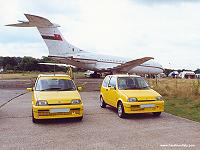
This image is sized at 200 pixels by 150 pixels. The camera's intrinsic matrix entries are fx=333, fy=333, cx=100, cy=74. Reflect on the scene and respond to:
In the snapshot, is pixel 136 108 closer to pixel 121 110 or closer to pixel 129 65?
pixel 121 110

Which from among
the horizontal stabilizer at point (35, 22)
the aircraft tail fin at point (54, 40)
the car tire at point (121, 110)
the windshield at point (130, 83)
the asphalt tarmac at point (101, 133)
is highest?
the horizontal stabilizer at point (35, 22)

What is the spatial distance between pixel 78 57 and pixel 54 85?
2928cm

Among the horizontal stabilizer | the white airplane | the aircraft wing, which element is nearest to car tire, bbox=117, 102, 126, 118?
the horizontal stabilizer

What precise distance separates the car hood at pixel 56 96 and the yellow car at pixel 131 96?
5.56 ft

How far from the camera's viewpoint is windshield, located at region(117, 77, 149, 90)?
12.8 m

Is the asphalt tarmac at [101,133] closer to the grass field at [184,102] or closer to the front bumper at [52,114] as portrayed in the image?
the front bumper at [52,114]

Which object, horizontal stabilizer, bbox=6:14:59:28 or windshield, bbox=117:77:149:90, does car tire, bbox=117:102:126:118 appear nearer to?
windshield, bbox=117:77:149:90

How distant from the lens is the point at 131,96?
38.0 ft

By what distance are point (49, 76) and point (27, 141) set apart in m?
4.95

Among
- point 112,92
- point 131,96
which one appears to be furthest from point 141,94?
point 112,92

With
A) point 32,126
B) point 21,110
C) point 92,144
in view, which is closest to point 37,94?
point 32,126

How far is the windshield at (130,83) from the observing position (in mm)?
12805

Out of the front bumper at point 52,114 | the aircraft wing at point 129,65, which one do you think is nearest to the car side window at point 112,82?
the front bumper at point 52,114

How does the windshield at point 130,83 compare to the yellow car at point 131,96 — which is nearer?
the yellow car at point 131,96
